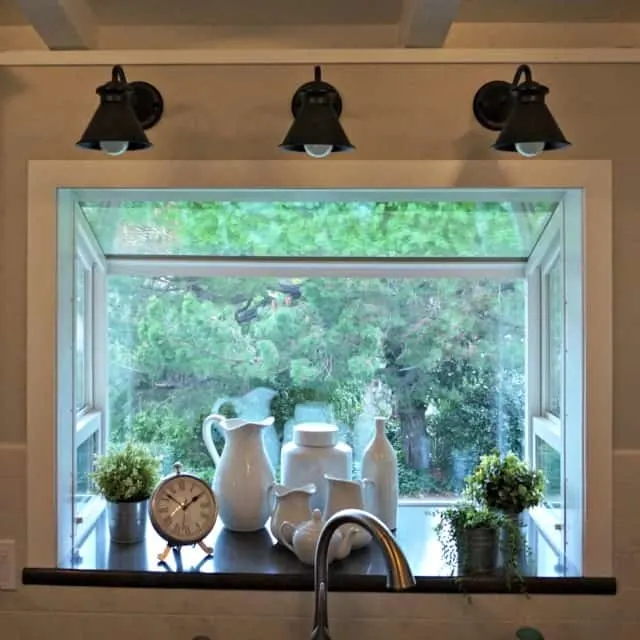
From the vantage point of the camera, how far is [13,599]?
1.96 m

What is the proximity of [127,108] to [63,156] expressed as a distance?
1.05 ft

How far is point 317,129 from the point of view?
5.34 feet

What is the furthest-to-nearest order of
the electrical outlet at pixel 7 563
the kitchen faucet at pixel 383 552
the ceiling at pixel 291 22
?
the electrical outlet at pixel 7 563, the ceiling at pixel 291 22, the kitchen faucet at pixel 383 552

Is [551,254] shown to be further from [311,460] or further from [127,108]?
[127,108]

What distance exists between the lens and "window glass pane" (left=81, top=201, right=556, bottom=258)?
2271 mm

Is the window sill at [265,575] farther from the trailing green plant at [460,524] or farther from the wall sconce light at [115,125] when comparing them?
the wall sconce light at [115,125]

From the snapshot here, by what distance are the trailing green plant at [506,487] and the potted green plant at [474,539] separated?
0.07 meters

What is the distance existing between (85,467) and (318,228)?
92 centimetres

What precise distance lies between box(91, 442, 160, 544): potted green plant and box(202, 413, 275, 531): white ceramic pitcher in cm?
18

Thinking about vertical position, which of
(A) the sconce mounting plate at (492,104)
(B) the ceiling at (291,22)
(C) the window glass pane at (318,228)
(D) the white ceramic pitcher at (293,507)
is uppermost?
(B) the ceiling at (291,22)

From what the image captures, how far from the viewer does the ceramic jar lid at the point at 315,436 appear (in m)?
2.26

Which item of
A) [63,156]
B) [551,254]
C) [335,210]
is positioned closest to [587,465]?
[551,254]

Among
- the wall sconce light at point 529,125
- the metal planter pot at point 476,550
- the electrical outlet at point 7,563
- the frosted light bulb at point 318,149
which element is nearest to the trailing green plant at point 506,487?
the metal planter pot at point 476,550

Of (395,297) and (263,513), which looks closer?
(263,513)
